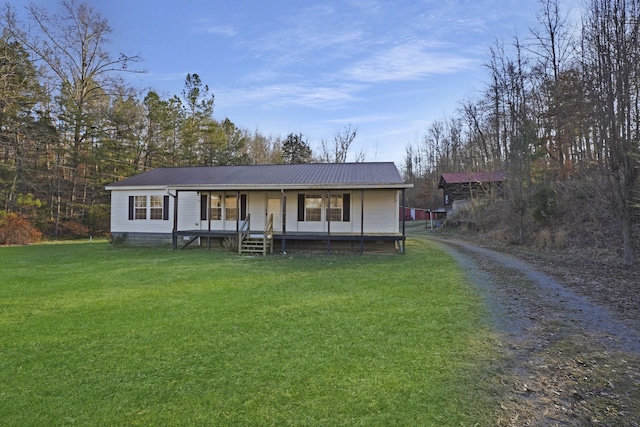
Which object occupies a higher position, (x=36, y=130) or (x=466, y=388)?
(x=36, y=130)

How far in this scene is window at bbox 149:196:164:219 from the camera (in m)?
17.9

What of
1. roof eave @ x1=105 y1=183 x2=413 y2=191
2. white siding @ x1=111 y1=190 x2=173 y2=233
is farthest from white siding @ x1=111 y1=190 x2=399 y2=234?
roof eave @ x1=105 y1=183 x2=413 y2=191

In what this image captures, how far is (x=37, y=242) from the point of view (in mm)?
20594

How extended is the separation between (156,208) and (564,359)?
1808 cm

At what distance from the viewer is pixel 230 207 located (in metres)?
16.9

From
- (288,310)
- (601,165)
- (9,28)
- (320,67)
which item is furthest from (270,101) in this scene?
(288,310)

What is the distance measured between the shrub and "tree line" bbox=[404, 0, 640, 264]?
89.2 feet

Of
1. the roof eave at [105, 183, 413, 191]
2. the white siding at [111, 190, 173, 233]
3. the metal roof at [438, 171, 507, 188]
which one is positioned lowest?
the white siding at [111, 190, 173, 233]

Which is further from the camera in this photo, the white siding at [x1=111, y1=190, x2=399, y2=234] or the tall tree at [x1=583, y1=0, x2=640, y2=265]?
the white siding at [x1=111, y1=190, x2=399, y2=234]

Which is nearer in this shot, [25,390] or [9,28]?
[25,390]

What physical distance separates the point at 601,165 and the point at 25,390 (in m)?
14.6

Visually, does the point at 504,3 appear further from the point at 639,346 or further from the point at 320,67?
the point at 639,346

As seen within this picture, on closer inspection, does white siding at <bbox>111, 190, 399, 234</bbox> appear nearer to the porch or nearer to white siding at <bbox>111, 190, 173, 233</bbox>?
white siding at <bbox>111, 190, 173, 233</bbox>

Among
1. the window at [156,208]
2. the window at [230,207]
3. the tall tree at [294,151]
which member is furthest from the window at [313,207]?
the tall tree at [294,151]
